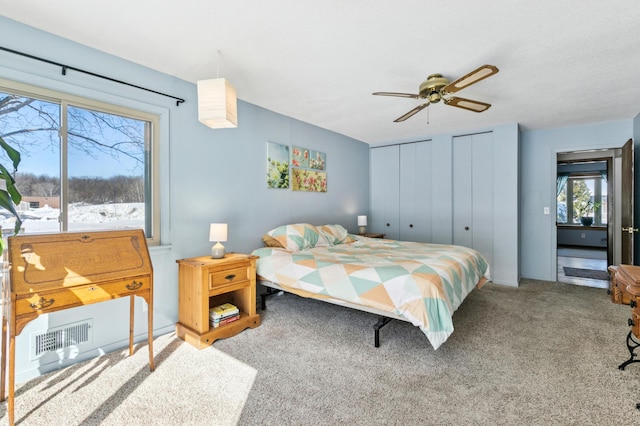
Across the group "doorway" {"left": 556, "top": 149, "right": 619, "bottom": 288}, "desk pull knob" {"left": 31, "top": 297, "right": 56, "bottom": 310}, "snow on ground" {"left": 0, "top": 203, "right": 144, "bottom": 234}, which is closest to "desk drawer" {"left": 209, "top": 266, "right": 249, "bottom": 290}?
"snow on ground" {"left": 0, "top": 203, "right": 144, "bottom": 234}

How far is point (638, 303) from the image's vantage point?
1.60 metres

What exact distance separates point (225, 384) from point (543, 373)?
7.32 ft

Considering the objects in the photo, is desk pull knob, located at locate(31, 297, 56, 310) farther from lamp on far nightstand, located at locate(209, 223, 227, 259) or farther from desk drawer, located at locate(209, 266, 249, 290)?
lamp on far nightstand, located at locate(209, 223, 227, 259)

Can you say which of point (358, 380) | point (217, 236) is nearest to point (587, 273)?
point (358, 380)

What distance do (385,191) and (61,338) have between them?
5001 mm

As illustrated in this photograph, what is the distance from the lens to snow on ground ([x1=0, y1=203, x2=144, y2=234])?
214 cm

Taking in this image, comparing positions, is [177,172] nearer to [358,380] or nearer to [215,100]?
[215,100]

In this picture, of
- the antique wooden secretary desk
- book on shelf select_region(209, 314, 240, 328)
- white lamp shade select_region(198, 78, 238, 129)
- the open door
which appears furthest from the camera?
the open door

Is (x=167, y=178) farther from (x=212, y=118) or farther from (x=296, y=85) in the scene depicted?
(x=296, y=85)

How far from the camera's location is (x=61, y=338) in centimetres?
217

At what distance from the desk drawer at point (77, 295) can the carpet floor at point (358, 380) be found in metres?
0.59

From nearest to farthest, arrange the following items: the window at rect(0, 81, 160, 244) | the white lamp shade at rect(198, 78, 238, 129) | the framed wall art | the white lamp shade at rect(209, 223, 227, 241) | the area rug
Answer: the window at rect(0, 81, 160, 244)
the white lamp shade at rect(198, 78, 238, 129)
the white lamp shade at rect(209, 223, 227, 241)
the framed wall art
the area rug

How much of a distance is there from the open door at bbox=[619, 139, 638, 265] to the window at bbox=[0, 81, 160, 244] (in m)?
5.64

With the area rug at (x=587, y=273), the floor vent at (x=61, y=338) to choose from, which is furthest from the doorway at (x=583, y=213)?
the floor vent at (x=61, y=338)
